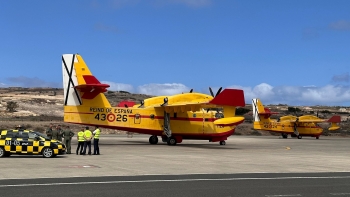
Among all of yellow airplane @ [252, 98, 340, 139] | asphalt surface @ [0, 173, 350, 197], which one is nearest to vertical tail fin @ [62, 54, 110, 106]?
asphalt surface @ [0, 173, 350, 197]

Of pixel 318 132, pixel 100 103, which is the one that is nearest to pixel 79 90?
pixel 100 103

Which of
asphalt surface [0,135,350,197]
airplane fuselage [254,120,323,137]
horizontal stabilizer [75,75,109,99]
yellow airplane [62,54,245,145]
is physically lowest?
asphalt surface [0,135,350,197]

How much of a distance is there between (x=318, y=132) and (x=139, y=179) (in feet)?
196

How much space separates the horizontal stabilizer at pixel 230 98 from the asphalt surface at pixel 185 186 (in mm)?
18127

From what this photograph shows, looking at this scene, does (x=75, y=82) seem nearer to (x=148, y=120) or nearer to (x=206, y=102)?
(x=148, y=120)

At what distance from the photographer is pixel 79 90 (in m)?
37.2

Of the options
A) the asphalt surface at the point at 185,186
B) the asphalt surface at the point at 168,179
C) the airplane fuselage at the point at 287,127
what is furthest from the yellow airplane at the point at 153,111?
the airplane fuselage at the point at 287,127

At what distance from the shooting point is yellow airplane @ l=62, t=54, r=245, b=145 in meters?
37.1

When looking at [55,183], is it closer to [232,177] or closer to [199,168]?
[232,177]

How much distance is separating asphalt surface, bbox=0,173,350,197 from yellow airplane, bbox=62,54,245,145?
62.5ft

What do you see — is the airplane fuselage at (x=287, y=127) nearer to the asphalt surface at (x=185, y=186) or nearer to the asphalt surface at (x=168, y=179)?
the asphalt surface at (x=168, y=179)

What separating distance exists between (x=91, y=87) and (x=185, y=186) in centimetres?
2307

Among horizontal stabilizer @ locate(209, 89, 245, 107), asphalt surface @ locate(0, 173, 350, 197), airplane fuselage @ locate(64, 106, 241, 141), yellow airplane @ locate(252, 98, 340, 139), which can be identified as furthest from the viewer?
yellow airplane @ locate(252, 98, 340, 139)

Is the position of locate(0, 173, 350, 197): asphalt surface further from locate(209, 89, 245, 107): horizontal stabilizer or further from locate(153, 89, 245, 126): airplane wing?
locate(153, 89, 245, 126): airplane wing
